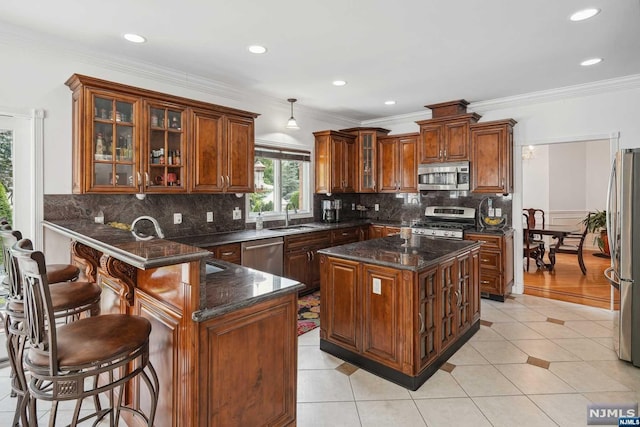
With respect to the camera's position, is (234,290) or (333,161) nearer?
(234,290)

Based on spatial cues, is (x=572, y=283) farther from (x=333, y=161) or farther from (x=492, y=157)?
(x=333, y=161)

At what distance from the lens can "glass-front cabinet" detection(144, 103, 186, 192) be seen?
135 inches

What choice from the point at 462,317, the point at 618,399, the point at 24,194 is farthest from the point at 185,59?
the point at 618,399

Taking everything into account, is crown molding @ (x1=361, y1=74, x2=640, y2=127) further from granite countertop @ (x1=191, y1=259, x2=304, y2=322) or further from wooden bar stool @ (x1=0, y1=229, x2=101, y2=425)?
wooden bar stool @ (x1=0, y1=229, x2=101, y2=425)

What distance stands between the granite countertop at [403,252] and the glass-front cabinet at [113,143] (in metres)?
2.01

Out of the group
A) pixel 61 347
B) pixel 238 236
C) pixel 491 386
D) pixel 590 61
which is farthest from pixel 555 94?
pixel 61 347

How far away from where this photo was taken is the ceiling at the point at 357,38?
255cm

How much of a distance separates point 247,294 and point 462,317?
7.81 ft

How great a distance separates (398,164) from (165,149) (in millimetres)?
3724

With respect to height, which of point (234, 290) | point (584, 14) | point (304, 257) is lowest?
point (304, 257)

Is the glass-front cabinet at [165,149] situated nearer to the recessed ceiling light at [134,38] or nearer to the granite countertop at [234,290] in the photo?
the recessed ceiling light at [134,38]

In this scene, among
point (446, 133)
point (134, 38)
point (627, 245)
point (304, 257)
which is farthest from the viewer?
point (446, 133)

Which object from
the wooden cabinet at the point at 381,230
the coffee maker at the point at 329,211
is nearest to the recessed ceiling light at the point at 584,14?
the wooden cabinet at the point at 381,230

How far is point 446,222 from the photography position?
5465mm
